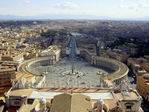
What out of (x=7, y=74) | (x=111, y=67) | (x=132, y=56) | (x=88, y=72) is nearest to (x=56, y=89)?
(x=7, y=74)

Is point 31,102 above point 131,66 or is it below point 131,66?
above

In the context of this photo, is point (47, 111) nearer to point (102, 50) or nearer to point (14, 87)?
point (14, 87)

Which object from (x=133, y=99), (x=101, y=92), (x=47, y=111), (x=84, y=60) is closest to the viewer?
(x=47, y=111)

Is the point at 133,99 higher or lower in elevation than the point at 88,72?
higher

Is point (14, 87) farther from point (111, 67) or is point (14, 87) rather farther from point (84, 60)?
point (84, 60)

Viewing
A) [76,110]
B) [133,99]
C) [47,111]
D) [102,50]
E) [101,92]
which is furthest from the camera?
[102,50]

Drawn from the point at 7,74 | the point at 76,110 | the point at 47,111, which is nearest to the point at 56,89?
the point at 47,111

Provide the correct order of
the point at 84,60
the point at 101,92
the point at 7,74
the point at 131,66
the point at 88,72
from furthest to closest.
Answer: the point at 84,60, the point at 131,66, the point at 88,72, the point at 7,74, the point at 101,92

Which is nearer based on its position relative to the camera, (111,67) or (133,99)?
(133,99)

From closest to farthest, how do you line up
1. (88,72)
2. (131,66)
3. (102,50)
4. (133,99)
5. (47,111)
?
(47,111) → (133,99) → (88,72) → (131,66) → (102,50)
